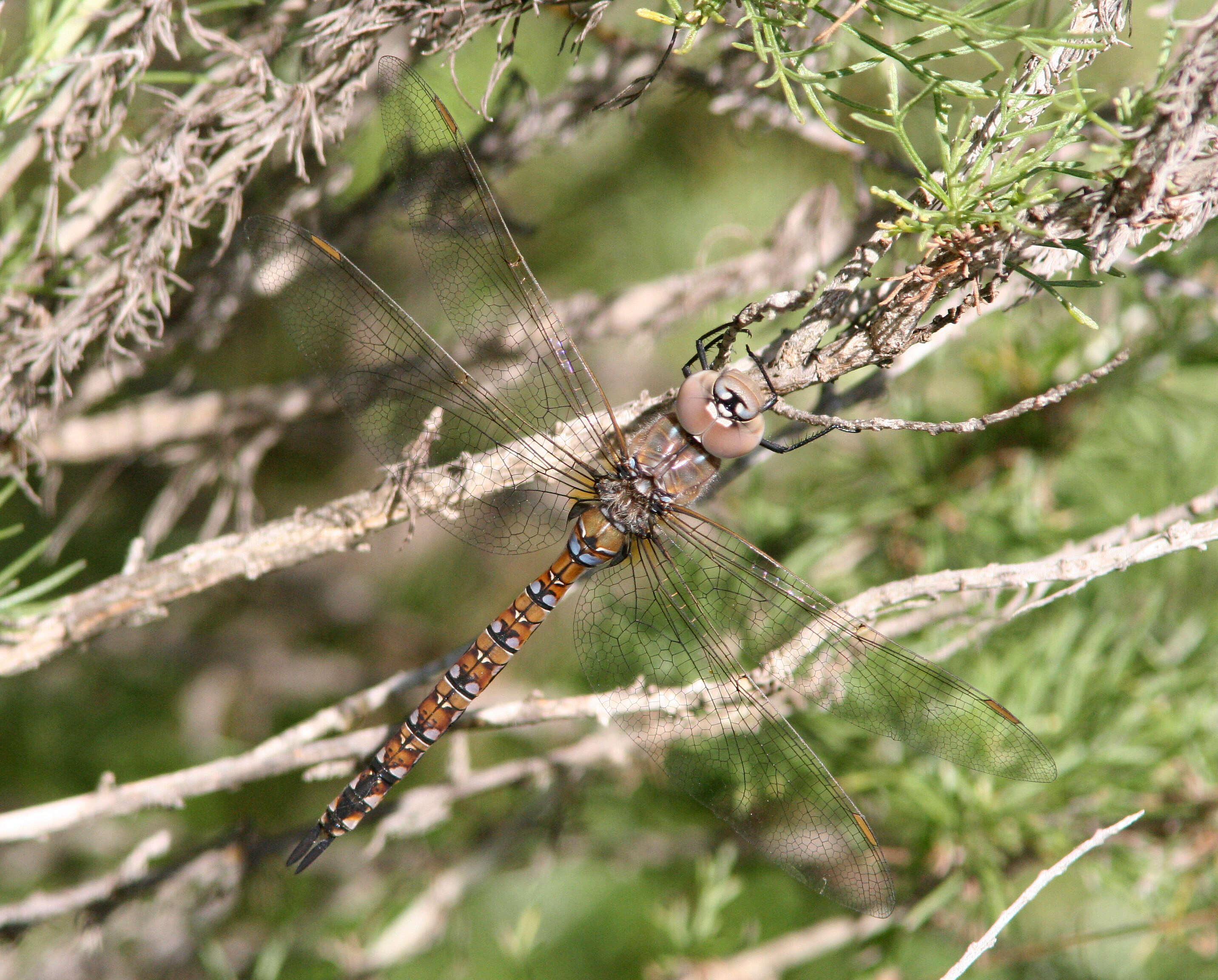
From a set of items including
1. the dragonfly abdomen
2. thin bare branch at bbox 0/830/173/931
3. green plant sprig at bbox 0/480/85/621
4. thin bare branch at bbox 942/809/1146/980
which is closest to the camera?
thin bare branch at bbox 942/809/1146/980

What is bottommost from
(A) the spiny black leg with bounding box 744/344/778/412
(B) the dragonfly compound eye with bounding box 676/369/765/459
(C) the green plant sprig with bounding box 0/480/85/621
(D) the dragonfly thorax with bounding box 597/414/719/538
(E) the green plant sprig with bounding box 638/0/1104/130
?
(D) the dragonfly thorax with bounding box 597/414/719/538

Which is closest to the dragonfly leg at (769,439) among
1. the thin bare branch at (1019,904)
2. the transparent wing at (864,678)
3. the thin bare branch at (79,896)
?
the transparent wing at (864,678)

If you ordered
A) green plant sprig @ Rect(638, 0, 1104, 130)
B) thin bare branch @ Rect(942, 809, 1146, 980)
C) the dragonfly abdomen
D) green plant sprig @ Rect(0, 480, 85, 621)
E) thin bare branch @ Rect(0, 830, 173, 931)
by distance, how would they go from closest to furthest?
green plant sprig @ Rect(638, 0, 1104, 130)
thin bare branch @ Rect(942, 809, 1146, 980)
green plant sprig @ Rect(0, 480, 85, 621)
thin bare branch @ Rect(0, 830, 173, 931)
the dragonfly abdomen

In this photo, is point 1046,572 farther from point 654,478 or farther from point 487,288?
point 487,288

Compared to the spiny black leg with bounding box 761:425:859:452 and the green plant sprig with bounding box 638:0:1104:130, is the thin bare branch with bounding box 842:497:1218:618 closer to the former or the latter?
the spiny black leg with bounding box 761:425:859:452

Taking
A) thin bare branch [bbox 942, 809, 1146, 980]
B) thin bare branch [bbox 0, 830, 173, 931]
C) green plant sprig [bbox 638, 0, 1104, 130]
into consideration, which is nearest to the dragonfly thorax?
green plant sprig [bbox 638, 0, 1104, 130]

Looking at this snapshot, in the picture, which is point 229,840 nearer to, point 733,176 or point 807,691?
point 807,691

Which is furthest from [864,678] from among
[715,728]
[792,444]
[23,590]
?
[23,590]
